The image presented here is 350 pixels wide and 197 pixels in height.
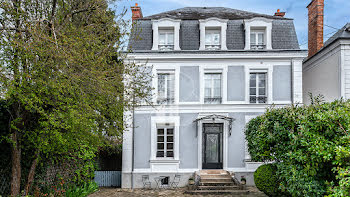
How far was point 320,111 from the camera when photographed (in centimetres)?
598

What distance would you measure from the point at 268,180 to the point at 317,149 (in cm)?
372

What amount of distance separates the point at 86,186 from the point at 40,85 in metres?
6.65

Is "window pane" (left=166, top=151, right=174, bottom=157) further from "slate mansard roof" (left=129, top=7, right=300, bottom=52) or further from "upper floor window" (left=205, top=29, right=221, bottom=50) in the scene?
"upper floor window" (left=205, top=29, right=221, bottom=50)

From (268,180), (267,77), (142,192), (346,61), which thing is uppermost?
(346,61)

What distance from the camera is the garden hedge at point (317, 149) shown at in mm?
4875

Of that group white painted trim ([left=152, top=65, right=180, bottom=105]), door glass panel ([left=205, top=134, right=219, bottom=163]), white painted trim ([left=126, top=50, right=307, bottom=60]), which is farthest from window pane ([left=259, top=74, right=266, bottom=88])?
white painted trim ([left=152, top=65, right=180, bottom=105])

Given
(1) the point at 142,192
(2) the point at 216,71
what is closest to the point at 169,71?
(2) the point at 216,71

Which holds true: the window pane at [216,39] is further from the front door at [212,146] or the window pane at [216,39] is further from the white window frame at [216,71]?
the front door at [212,146]

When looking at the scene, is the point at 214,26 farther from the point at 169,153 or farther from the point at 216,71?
the point at 169,153

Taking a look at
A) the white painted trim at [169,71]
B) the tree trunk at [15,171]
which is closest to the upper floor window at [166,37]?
the white painted trim at [169,71]

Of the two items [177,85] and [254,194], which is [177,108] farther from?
[254,194]

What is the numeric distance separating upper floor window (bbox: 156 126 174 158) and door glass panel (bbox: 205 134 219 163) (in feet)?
5.77

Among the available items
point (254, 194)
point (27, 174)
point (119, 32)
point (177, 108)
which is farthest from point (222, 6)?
point (27, 174)

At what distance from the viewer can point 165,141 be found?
12812mm
